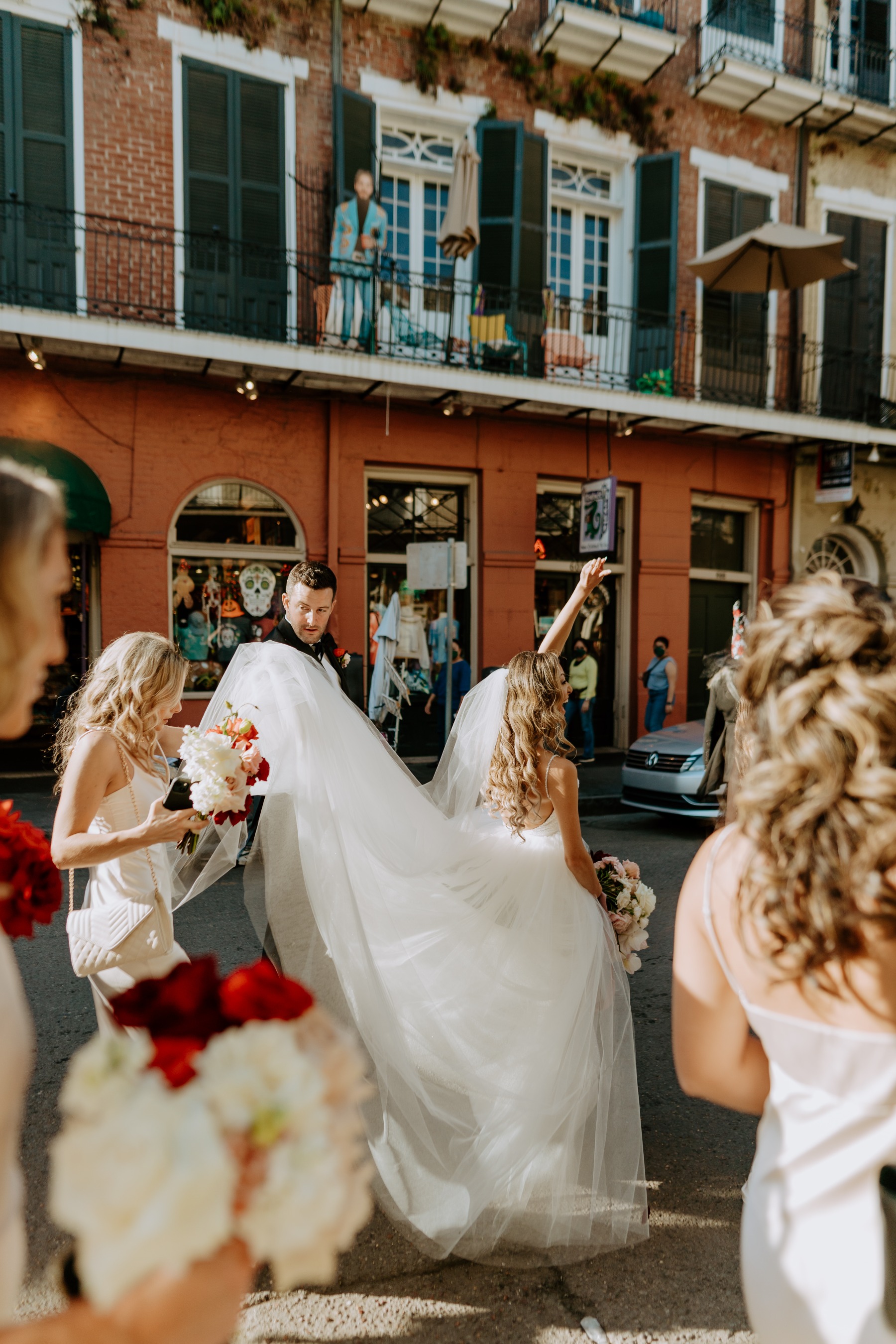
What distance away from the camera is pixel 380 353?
11.6 m

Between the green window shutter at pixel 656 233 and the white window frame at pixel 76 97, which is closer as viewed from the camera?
the white window frame at pixel 76 97

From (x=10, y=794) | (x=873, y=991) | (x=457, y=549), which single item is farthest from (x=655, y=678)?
(x=873, y=991)

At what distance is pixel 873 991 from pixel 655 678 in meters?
11.7

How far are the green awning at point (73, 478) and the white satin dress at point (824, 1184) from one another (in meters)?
9.68

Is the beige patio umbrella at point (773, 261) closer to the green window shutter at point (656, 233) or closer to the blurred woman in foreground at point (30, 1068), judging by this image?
the green window shutter at point (656, 233)

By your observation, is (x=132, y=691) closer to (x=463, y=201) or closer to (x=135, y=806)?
(x=135, y=806)

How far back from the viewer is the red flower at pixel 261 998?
1093 mm

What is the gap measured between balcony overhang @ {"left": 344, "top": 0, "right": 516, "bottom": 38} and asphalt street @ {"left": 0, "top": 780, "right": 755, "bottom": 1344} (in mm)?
13008

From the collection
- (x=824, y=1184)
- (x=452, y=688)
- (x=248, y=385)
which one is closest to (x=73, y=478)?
(x=248, y=385)

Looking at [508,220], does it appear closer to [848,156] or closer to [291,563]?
[291,563]

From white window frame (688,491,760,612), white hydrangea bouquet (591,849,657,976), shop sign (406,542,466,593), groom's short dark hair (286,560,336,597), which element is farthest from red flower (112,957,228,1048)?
white window frame (688,491,760,612)

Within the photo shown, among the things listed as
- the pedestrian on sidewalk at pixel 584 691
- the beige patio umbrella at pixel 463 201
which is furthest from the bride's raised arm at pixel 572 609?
the beige patio umbrella at pixel 463 201

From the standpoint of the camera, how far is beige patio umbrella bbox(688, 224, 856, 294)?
1075cm

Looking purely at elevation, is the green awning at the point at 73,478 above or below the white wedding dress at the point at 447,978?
above
